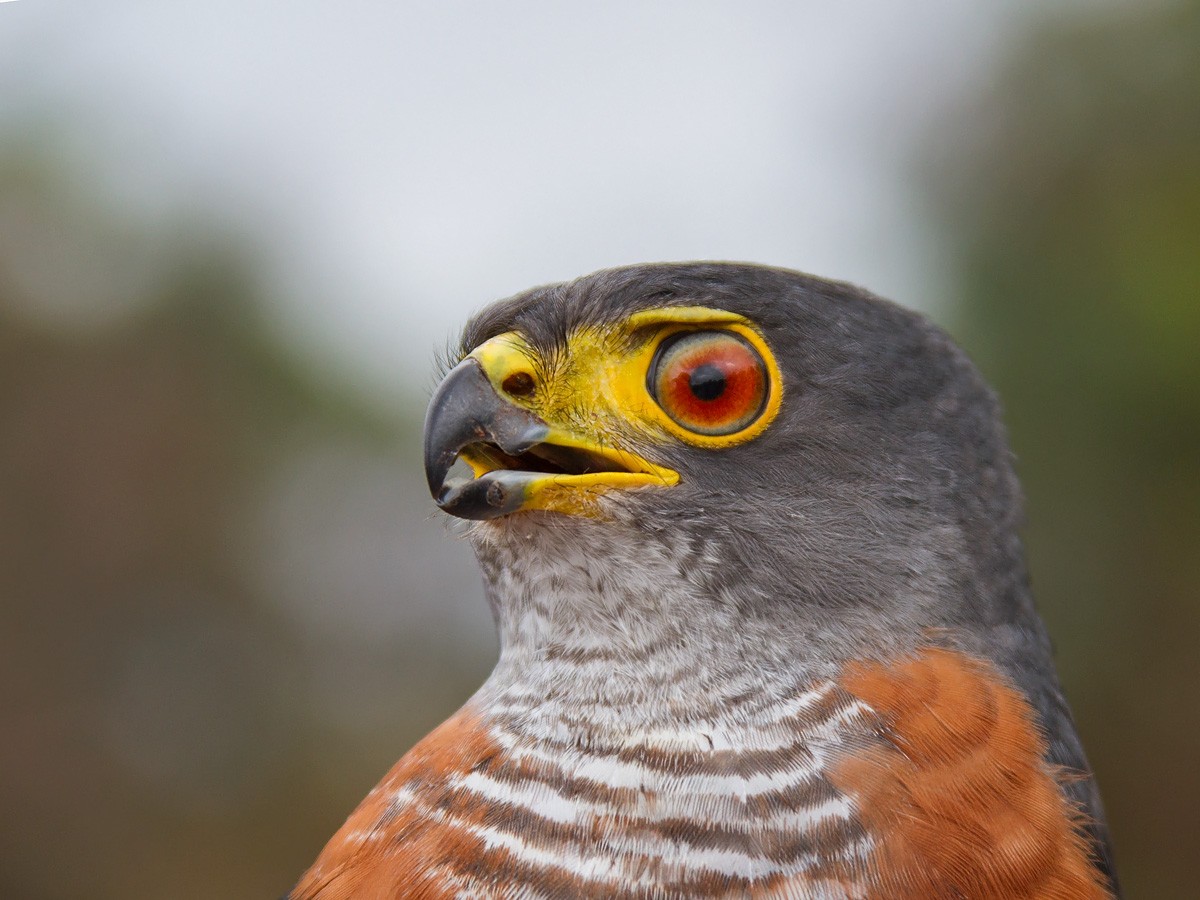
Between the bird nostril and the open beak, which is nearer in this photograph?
the open beak

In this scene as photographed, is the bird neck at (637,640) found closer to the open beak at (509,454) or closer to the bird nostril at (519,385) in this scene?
the open beak at (509,454)

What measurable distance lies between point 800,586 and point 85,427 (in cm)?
923

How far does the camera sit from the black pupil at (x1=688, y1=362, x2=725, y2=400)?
6.86 ft

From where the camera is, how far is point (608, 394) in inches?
83.7

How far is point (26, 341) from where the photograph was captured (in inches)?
377

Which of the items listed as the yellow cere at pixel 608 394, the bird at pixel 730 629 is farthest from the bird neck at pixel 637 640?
the yellow cere at pixel 608 394

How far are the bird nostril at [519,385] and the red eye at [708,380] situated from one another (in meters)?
0.26

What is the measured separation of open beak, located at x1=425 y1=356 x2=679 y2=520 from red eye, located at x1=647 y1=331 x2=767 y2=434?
0.14 metres

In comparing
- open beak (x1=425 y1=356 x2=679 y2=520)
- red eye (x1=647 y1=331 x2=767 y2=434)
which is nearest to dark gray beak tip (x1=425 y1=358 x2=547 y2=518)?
open beak (x1=425 y1=356 x2=679 y2=520)

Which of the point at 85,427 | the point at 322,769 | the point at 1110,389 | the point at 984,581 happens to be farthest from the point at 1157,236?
the point at 85,427

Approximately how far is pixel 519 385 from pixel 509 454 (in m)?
0.16

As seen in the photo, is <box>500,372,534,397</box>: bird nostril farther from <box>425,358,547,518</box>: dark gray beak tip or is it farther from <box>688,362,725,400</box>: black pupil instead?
<box>688,362,725,400</box>: black pupil

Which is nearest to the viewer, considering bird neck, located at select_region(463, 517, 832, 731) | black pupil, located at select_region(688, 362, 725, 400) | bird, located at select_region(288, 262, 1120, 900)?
bird, located at select_region(288, 262, 1120, 900)

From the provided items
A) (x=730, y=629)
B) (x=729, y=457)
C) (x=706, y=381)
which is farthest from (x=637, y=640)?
(x=706, y=381)
